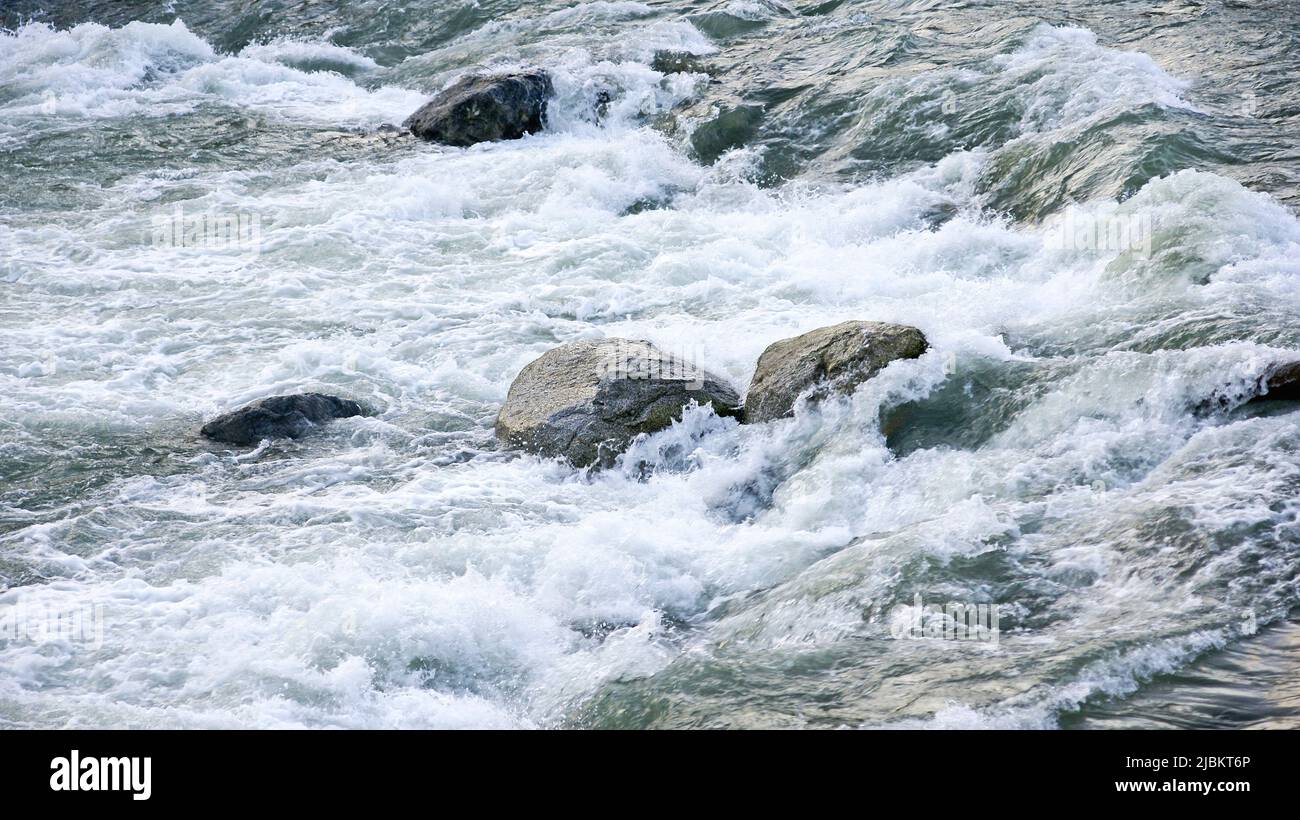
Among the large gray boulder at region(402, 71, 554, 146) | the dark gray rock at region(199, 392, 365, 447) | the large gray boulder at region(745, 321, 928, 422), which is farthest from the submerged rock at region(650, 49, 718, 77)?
the dark gray rock at region(199, 392, 365, 447)

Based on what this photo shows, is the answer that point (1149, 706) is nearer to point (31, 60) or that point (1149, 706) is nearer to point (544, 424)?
point (544, 424)

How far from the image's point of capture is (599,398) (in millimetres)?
7672

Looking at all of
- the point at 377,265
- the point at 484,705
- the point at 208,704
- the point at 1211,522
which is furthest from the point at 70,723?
the point at 377,265

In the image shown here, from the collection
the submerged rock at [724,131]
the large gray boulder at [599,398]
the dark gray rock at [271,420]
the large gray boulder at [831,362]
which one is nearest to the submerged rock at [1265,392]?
the large gray boulder at [831,362]

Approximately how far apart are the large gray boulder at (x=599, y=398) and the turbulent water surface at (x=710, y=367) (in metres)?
0.14

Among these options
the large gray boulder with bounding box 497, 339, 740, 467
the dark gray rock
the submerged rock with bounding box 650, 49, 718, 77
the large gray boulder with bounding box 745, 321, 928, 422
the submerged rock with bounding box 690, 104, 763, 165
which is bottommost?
the dark gray rock

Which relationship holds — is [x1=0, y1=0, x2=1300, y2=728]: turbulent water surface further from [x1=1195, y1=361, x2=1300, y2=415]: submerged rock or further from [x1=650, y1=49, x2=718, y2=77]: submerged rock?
[x1=650, y1=49, x2=718, y2=77]: submerged rock

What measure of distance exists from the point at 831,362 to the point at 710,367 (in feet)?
3.64

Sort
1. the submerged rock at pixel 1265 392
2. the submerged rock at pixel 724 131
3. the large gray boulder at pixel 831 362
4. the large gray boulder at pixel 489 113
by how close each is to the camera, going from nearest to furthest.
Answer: the submerged rock at pixel 1265 392
the large gray boulder at pixel 831 362
the submerged rock at pixel 724 131
the large gray boulder at pixel 489 113

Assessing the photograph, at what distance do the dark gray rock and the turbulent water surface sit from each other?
5.8 inches

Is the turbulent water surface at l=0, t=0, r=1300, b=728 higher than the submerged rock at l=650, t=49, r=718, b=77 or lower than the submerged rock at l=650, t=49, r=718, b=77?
lower

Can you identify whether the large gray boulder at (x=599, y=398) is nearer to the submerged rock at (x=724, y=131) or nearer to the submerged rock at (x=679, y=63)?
the submerged rock at (x=724, y=131)

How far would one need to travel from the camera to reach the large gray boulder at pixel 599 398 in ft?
24.6

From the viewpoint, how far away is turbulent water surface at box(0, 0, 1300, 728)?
17.5 feet
